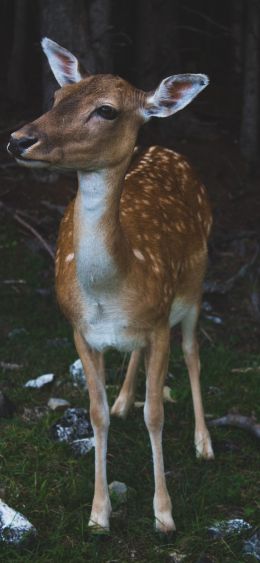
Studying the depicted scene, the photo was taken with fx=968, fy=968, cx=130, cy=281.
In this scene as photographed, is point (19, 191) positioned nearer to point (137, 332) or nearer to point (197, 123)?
point (197, 123)

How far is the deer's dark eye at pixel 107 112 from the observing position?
11.4ft

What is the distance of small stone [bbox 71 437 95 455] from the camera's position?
181 inches

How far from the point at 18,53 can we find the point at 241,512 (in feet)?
24.2

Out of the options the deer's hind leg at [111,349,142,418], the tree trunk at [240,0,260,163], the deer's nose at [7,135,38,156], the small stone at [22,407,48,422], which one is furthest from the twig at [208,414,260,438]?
the tree trunk at [240,0,260,163]

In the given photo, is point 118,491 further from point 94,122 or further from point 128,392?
point 94,122

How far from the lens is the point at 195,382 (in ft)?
16.2

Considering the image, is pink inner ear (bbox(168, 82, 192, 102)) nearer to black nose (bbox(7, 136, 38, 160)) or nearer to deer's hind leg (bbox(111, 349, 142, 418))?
black nose (bbox(7, 136, 38, 160))

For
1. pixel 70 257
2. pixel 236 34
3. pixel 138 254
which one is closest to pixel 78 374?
pixel 70 257

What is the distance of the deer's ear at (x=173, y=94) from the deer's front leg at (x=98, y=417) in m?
1.02

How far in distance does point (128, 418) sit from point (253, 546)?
1354 millimetres

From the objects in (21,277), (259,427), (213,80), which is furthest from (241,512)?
(213,80)

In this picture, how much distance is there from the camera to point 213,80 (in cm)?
1212

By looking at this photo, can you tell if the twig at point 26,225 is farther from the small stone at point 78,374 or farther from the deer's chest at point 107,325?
the deer's chest at point 107,325

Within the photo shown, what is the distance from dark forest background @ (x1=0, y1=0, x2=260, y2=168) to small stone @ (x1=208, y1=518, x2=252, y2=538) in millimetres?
4717
